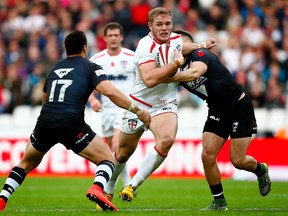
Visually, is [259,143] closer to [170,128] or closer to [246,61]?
[246,61]

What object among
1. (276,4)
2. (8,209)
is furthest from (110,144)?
(276,4)

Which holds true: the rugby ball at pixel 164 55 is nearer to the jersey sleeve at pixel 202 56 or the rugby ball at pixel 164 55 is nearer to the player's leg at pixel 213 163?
the jersey sleeve at pixel 202 56

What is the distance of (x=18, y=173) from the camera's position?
11289mm

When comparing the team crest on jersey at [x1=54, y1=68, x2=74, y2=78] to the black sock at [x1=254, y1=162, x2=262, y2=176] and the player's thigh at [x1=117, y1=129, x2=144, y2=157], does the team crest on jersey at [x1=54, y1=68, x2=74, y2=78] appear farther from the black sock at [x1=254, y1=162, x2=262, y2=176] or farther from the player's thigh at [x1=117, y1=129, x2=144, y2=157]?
the black sock at [x1=254, y1=162, x2=262, y2=176]

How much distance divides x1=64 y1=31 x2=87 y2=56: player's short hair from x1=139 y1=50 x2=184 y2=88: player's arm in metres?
1.08

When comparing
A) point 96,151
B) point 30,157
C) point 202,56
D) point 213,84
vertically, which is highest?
point 202,56

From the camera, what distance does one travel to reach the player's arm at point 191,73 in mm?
11695

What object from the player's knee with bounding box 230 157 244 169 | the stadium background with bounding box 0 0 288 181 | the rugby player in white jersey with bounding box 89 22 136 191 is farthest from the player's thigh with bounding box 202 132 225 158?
the stadium background with bounding box 0 0 288 181

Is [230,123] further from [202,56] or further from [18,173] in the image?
[18,173]

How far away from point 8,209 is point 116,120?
14.3 feet

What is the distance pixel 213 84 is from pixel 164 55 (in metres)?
0.87

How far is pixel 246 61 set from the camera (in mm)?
24484

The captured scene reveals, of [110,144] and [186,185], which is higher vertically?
[110,144]

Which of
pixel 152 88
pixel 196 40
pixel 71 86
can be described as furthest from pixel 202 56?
pixel 196 40
